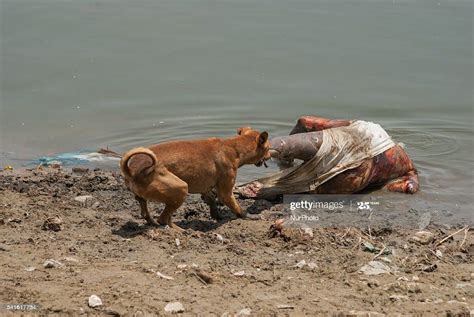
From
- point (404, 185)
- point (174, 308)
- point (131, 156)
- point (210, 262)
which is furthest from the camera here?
point (404, 185)

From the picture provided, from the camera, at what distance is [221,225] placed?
8.67 meters

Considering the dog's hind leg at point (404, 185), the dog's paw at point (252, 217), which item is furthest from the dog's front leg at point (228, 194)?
the dog's hind leg at point (404, 185)

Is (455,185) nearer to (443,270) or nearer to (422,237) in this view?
(422,237)

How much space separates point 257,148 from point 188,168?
43.0 inches

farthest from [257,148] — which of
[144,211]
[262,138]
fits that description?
[144,211]

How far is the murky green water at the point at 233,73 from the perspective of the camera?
12766mm

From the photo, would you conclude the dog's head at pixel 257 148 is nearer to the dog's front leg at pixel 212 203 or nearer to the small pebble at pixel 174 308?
the dog's front leg at pixel 212 203

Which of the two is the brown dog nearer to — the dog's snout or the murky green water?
the dog's snout

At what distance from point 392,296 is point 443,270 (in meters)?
0.98

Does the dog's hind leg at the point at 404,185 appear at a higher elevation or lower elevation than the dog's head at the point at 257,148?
lower

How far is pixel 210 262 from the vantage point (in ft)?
23.9

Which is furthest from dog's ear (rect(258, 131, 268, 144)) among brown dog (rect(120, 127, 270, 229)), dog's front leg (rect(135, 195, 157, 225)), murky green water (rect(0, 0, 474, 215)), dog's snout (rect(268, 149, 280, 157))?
murky green water (rect(0, 0, 474, 215))

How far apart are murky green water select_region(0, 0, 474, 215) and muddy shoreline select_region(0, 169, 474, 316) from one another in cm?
236

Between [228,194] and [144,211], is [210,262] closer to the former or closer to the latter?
[144,211]
